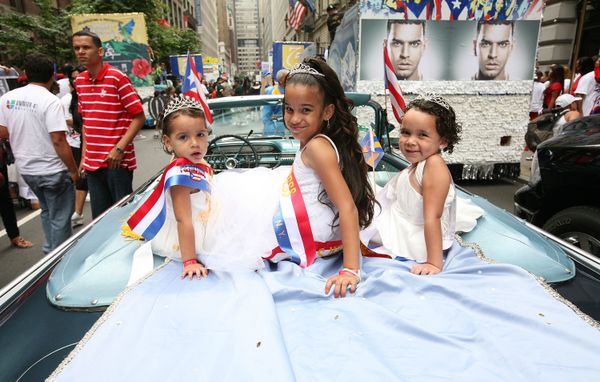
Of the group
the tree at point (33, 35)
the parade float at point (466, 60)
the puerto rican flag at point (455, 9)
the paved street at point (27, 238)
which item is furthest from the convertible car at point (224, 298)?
the tree at point (33, 35)

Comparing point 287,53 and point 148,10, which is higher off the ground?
point 148,10

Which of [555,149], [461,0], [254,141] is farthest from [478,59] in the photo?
[254,141]

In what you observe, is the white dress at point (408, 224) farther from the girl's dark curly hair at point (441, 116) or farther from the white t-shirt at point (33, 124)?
the white t-shirt at point (33, 124)

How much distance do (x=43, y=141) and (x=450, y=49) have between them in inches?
205

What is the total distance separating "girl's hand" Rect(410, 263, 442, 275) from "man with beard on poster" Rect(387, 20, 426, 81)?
4.61 metres

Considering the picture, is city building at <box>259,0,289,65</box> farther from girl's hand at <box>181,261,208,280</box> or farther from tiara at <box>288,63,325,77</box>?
girl's hand at <box>181,261,208,280</box>

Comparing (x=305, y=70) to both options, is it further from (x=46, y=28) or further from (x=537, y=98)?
(x=46, y=28)

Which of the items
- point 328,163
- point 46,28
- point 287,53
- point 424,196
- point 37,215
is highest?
point 46,28

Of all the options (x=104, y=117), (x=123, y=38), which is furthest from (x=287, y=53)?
(x=104, y=117)

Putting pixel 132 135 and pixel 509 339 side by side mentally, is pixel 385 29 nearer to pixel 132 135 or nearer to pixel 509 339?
pixel 132 135

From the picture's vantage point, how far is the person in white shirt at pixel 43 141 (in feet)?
10.2

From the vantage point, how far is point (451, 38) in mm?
5652

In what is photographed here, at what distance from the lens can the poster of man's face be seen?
18.1ft

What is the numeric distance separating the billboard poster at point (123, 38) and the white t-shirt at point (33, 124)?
893 cm
